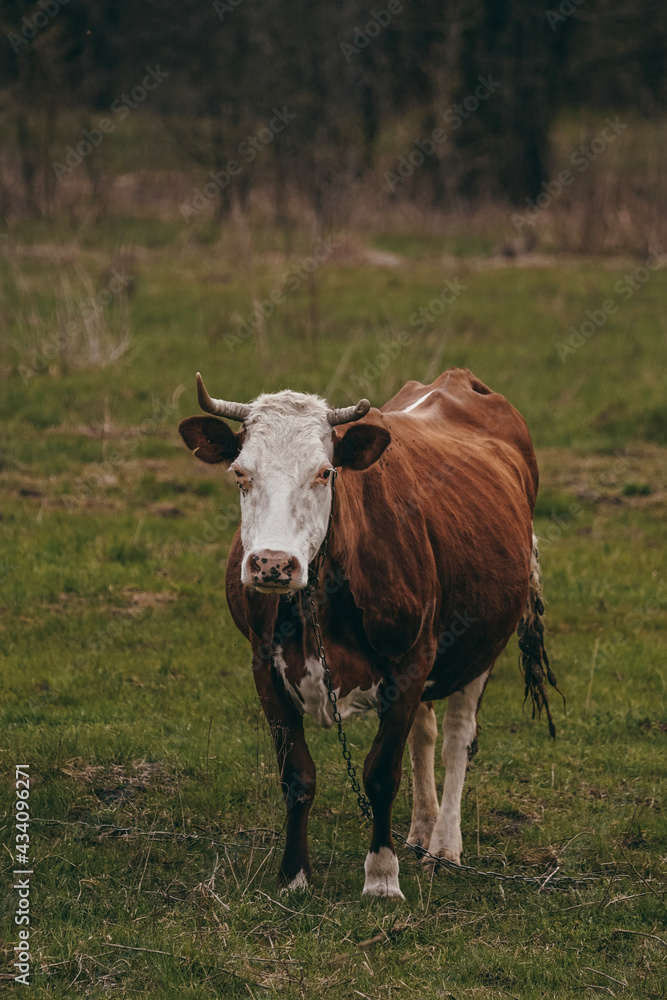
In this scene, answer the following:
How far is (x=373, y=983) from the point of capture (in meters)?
4.43

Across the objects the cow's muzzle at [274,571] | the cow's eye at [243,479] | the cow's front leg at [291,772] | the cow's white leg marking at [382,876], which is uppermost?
the cow's eye at [243,479]

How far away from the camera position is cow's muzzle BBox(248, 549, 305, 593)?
427 centimetres

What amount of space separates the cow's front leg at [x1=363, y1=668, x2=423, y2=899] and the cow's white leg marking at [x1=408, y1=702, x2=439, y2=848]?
78 cm

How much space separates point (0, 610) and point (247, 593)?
12.4 ft

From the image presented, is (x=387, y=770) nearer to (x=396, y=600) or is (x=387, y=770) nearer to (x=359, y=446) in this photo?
(x=396, y=600)

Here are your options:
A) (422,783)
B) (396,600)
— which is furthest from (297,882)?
(396,600)

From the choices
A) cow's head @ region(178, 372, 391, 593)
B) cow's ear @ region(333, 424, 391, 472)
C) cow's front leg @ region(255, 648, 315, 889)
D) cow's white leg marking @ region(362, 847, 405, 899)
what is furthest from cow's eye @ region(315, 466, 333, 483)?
cow's white leg marking @ region(362, 847, 405, 899)

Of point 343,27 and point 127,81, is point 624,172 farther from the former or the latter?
point 127,81

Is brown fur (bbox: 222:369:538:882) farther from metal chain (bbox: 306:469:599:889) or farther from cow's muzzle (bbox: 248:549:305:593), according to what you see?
cow's muzzle (bbox: 248:549:305:593)

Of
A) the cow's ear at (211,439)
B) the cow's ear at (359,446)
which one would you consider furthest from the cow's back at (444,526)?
the cow's ear at (211,439)

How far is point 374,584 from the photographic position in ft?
16.5

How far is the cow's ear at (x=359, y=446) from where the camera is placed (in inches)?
192

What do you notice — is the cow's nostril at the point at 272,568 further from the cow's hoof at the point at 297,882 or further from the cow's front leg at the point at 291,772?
the cow's hoof at the point at 297,882

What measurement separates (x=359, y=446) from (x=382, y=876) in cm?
177
